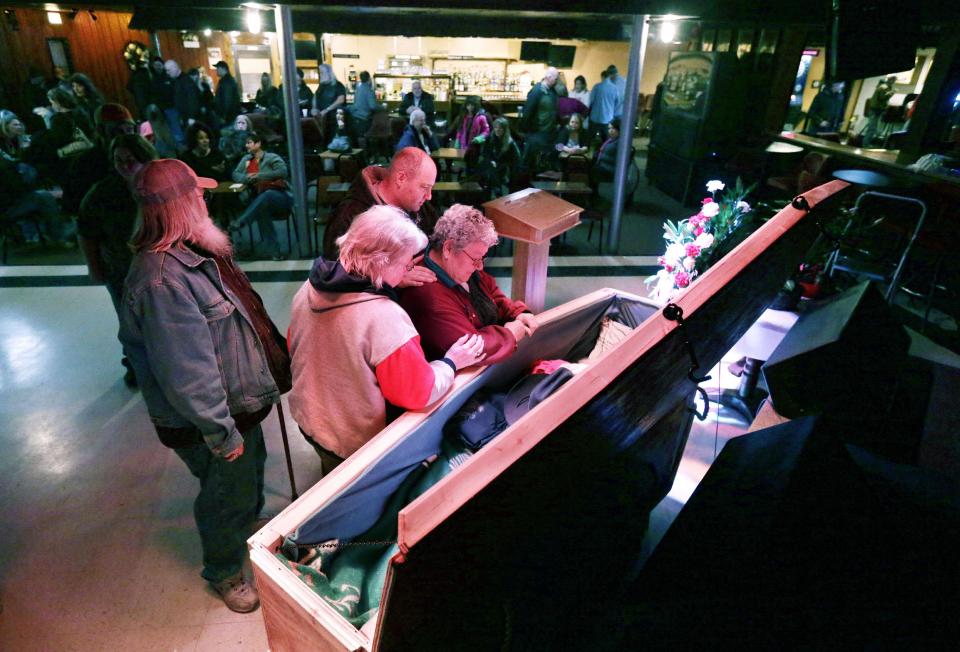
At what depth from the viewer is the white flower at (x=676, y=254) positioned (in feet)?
9.70

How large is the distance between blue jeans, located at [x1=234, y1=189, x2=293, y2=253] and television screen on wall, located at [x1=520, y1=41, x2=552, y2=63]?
26.1 ft

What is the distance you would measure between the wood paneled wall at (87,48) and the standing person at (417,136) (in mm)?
7872

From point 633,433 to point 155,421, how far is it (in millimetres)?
1539

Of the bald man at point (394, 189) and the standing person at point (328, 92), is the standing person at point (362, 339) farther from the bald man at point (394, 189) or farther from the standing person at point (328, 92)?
the standing person at point (328, 92)

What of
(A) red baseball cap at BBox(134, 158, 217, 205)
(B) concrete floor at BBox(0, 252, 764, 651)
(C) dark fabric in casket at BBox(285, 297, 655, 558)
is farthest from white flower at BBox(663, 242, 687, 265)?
(A) red baseball cap at BBox(134, 158, 217, 205)

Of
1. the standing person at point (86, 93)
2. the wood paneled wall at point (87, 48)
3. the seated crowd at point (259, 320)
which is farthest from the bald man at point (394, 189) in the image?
the wood paneled wall at point (87, 48)

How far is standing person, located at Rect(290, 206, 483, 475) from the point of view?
1.66 m

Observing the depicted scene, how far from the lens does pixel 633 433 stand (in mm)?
1021

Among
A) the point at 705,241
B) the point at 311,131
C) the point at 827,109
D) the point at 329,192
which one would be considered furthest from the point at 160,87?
the point at 827,109

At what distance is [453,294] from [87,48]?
44.5 ft

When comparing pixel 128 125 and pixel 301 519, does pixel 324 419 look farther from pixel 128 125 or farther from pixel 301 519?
pixel 128 125

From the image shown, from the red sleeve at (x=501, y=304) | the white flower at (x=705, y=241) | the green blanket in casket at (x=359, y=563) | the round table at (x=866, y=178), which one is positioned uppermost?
the round table at (x=866, y=178)

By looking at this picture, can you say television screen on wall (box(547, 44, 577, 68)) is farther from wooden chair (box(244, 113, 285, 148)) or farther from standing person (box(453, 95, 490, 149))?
wooden chair (box(244, 113, 285, 148))

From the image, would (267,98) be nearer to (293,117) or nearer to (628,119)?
(293,117)
